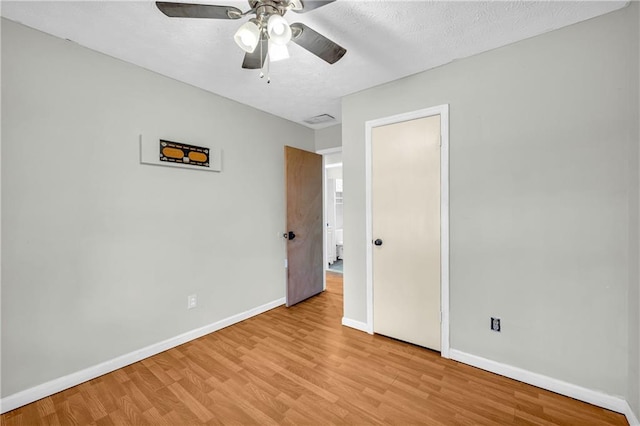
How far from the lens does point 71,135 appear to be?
192 cm

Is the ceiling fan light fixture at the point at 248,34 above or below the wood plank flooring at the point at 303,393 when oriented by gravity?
above

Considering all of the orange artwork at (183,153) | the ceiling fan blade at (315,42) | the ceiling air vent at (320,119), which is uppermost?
the ceiling air vent at (320,119)

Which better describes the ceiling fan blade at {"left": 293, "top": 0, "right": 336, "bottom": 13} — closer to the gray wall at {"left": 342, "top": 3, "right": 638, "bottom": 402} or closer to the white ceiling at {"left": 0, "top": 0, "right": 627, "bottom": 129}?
the white ceiling at {"left": 0, "top": 0, "right": 627, "bottom": 129}

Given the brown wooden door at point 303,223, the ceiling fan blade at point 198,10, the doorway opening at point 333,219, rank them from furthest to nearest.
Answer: the doorway opening at point 333,219 → the brown wooden door at point 303,223 → the ceiling fan blade at point 198,10

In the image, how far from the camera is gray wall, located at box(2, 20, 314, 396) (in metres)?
1.73

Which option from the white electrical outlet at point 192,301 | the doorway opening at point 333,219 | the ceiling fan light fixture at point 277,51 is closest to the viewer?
the ceiling fan light fixture at point 277,51

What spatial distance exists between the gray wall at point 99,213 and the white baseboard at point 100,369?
0.14ft

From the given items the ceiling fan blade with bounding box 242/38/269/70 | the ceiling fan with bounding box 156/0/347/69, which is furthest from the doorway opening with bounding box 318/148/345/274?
the ceiling fan with bounding box 156/0/347/69

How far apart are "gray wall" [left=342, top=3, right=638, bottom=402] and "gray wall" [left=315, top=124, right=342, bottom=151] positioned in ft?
5.10

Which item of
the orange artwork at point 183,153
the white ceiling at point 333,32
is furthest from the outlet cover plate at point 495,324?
the orange artwork at point 183,153

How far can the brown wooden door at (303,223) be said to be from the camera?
3.42m

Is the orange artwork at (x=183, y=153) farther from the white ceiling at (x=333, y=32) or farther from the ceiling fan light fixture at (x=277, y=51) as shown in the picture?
the ceiling fan light fixture at (x=277, y=51)

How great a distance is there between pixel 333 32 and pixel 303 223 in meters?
2.31

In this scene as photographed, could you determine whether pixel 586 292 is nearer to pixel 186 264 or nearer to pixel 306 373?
pixel 306 373
